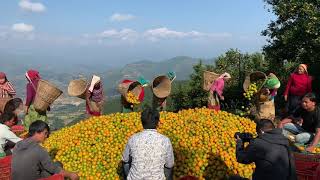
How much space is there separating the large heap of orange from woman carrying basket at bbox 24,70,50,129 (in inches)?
92.0

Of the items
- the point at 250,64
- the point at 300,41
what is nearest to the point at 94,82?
the point at 300,41

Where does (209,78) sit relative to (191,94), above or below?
above

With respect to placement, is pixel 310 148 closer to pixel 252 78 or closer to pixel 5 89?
pixel 252 78

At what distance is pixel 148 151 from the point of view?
5797 millimetres

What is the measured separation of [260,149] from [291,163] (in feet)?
1.69

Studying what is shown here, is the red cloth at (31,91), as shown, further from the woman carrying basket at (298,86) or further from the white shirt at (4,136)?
the woman carrying basket at (298,86)

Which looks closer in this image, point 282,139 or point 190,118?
point 282,139

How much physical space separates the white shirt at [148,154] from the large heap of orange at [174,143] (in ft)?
7.35

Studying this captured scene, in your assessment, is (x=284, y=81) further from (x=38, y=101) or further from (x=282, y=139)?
(x=282, y=139)

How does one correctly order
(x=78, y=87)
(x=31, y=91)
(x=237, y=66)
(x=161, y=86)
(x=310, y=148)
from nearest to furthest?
(x=310, y=148)
(x=31, y=91)
(x=78, y=87)
(x=161, y=86)
(x=237, y=66)

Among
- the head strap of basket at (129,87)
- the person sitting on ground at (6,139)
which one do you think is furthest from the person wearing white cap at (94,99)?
the person sitting on ground at (6,139)

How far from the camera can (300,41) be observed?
1759cm

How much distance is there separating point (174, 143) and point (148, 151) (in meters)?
2.76

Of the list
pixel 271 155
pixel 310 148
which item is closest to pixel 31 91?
pixel 310 148
